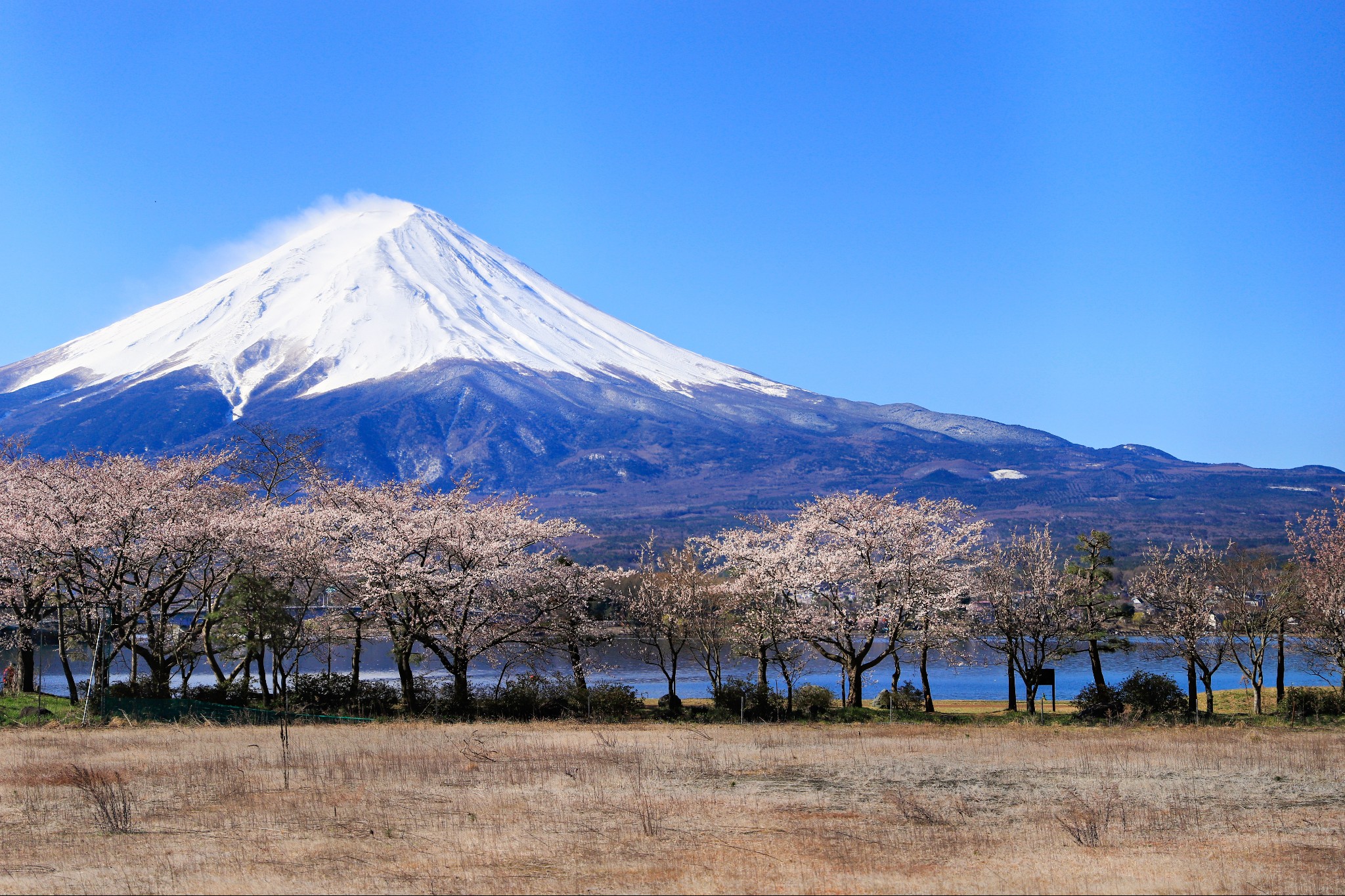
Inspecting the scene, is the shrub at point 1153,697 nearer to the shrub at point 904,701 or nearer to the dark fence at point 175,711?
the shrub at point 904,701

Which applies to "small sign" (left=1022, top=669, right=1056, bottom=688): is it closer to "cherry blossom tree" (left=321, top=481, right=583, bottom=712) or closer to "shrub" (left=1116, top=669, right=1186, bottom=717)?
"shrub" (left=1116, top=669, right=1186, bottom=717)

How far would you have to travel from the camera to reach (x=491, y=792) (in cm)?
1623

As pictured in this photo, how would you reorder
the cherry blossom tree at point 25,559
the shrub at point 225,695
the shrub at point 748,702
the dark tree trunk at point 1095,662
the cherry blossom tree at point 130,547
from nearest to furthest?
the cherry blossom tree at point 25,559 < the cherry blossom tree at point 130,547 < the shrub at point 225,695 < the shrub at point 748,702 < the dark tree trunk at point 1095,662

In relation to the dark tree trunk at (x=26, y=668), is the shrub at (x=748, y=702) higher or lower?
lower

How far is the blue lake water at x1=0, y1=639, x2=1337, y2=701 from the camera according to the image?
56625 millimetres

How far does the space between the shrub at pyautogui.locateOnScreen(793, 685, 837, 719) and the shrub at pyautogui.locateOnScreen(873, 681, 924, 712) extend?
2.19m

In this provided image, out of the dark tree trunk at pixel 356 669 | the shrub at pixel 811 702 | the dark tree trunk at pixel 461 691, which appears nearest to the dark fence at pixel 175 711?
the dark tree trunk at pixel 356 669

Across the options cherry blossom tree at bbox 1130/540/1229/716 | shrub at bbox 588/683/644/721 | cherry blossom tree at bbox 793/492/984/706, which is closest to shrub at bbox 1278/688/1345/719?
cherry blossom tree at bbox 1130/540/1229/716

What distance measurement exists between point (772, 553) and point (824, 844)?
796 inches

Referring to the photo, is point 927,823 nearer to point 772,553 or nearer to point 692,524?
point 772,553

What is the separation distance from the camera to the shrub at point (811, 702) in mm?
30797

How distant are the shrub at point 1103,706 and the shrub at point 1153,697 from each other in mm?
255

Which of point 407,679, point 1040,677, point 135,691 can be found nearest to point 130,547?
point 135,691

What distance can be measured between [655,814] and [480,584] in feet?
56.3
